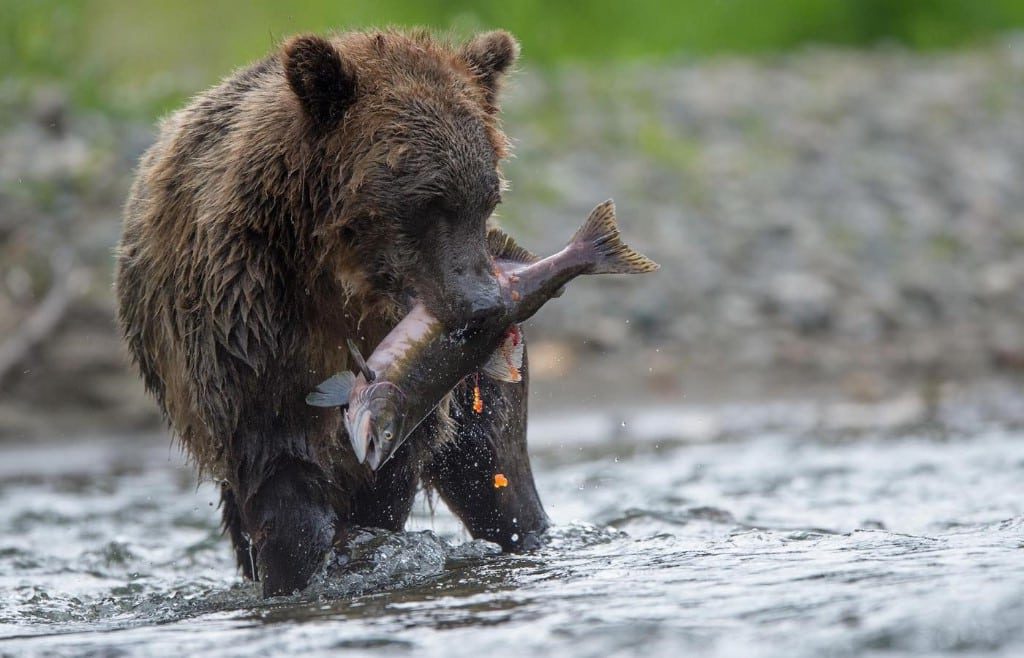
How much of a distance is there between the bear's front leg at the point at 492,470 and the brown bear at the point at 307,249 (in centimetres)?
37

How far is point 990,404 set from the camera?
10602 mm

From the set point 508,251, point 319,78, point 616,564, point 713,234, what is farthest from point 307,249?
point 713,234

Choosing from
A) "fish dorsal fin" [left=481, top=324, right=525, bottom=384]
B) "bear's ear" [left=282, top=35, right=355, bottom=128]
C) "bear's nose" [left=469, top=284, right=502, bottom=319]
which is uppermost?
"bear's ear" [left=282, top=35, right=355, bottom=128]

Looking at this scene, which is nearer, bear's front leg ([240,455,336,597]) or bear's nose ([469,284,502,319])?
bear's nose ([469,284,502,319])

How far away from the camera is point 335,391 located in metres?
4.74

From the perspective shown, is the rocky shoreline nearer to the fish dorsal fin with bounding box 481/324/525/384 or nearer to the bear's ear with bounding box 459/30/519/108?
the bear's ear with bounding box 459/30/519/108

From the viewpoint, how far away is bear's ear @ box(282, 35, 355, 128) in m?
4.97

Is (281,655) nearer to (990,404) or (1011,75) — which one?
(990,404)

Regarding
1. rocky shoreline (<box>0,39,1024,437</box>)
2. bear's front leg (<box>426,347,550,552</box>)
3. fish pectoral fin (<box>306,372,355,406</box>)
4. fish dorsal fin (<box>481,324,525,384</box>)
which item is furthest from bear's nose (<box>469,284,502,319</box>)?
rocky shoreline (<box>0,39,1024,437</box>)

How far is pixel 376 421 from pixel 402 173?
822mm

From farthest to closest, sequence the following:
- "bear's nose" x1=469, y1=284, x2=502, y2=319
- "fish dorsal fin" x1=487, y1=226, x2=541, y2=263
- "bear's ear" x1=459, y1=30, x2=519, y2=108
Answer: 1. "bear's ear" x1=459, y1=30, x2=519, y2=108
2. "fish dorsal fin" x1=487, y1=226, x2=541, y2=263
3. "bear's nose" x1=469, y1=284, x2=502, y2=319

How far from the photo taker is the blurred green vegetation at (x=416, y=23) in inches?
514

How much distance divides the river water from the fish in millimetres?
558

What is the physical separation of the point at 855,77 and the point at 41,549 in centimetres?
1237
